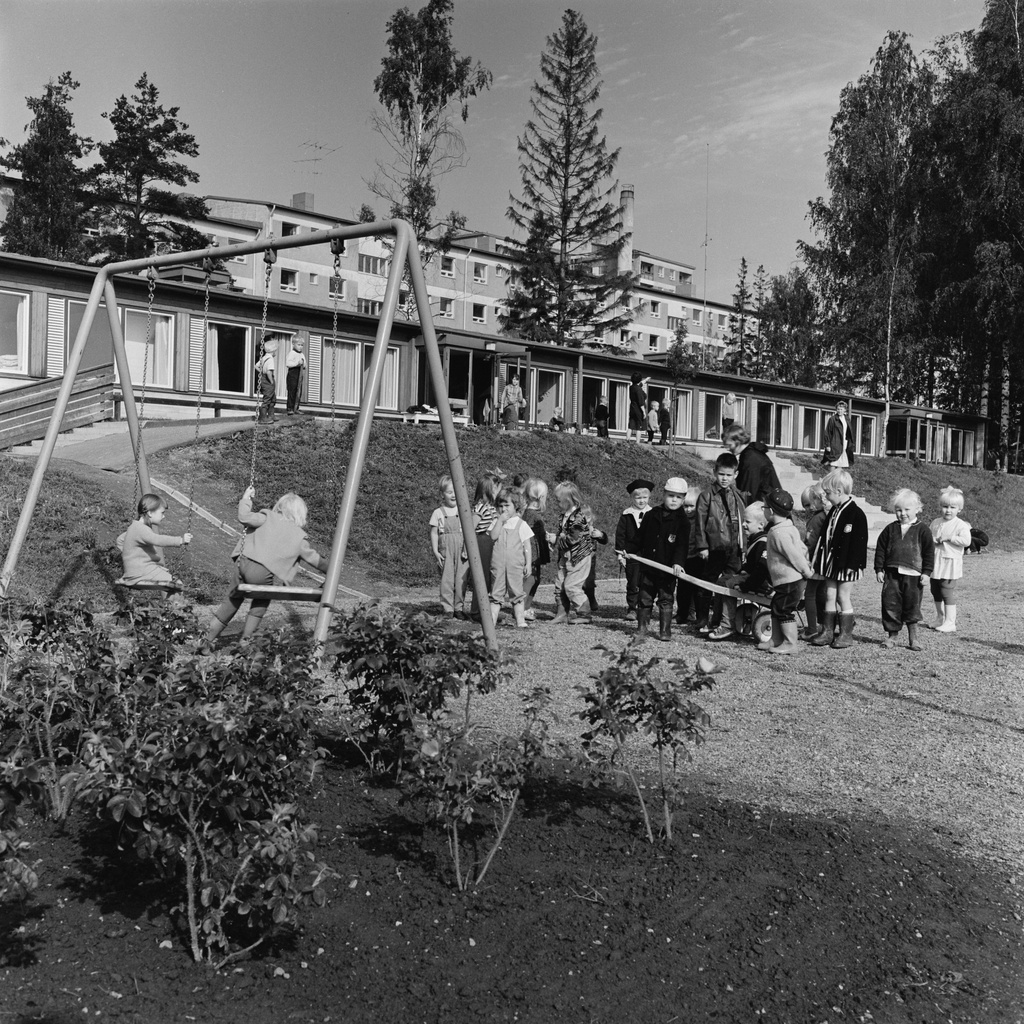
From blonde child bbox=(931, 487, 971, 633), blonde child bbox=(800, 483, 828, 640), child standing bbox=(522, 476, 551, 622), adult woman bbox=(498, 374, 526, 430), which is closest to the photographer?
blonde child bbox=(800, 483, 828, 640)

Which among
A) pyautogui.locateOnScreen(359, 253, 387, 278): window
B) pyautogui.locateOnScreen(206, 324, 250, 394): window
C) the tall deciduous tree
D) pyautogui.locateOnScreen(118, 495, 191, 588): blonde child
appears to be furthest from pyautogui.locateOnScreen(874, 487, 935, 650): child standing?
pyautogui.locateOnScreen(359, 253, 387, 278): window

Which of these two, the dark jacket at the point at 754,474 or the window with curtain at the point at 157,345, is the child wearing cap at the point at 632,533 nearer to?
the dark jacket at the point at 754,474

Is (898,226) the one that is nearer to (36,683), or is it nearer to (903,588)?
(903,588)

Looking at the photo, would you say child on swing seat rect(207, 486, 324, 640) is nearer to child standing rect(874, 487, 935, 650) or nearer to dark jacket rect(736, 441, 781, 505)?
dark jacket rect(736, 441, 781, 505)

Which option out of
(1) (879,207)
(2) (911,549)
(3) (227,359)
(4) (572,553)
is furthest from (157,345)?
(1) (879,207)

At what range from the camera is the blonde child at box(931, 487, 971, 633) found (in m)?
10.7

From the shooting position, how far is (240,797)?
3295 mm

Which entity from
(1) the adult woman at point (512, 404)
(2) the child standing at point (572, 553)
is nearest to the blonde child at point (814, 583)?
(2) the child standing at point (572, 553)

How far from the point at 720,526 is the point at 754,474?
125 centimetres

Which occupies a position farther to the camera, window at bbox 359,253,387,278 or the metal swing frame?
window at bbox 359,253,387,278

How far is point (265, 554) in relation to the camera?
7.84m

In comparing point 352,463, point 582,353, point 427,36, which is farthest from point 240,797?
point 427,36

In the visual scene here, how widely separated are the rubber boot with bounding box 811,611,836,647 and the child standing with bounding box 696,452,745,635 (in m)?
0.87

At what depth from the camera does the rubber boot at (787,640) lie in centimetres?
916
